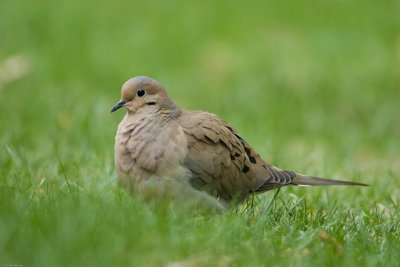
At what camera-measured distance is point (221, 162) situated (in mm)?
5051

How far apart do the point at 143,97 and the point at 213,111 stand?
12.1ft

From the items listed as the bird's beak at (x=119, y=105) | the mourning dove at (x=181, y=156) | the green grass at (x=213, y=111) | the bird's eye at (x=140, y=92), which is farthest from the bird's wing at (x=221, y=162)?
the bird's beak at (x=119, y=105)

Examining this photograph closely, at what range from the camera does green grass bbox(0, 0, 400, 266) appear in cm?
402

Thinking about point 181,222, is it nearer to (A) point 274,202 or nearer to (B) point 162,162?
(B) point 162,162

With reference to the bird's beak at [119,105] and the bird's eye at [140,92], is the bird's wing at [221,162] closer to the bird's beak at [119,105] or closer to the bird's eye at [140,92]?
the bird's eye at [140,92]

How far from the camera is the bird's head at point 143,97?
203 inches

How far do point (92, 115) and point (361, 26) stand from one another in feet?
16.8

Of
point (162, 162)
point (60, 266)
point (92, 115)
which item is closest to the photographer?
point (60, 266)

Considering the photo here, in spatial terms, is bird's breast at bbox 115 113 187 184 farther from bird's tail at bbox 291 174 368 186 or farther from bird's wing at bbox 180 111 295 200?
bird's tail at bbox 291 174 368 186

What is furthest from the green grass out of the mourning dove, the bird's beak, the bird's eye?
the bird's eye

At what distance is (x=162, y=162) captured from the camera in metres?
4.71

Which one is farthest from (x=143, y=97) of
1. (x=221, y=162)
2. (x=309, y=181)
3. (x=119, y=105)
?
(x=309, y=181)

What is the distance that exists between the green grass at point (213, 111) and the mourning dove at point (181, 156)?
0.51ft

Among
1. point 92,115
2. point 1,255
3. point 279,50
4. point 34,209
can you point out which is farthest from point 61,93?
point 1,255
